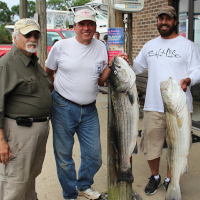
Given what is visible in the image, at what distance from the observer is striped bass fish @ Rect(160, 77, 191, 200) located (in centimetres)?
241

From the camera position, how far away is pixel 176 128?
2.49 metres

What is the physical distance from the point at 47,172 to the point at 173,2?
4800 millimetres

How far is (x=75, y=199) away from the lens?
3107 millimetres

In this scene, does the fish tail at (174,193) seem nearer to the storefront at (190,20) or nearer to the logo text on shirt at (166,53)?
the logo text on shirt at (166,53)

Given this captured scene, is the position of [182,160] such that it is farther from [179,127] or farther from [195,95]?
[195,95]

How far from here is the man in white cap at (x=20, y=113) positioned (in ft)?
7.52

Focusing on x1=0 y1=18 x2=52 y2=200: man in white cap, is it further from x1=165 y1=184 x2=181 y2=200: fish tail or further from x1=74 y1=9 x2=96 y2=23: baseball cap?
x1=165 y1=184 x2=181 y2=200: fish tail

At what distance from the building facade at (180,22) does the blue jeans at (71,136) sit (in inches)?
136

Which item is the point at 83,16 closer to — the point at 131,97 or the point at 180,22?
the point at 131,97

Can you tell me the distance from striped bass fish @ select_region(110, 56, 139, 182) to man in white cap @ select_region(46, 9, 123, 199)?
0.41 m

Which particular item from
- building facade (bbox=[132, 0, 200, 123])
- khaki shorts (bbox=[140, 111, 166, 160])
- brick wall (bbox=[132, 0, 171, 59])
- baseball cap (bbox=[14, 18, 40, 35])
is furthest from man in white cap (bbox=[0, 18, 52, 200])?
brick wall (bbox=[132, 0, 171, 59])

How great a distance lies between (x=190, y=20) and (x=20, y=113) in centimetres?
497

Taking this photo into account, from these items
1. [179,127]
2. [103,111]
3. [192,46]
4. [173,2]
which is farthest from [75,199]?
[173,2]

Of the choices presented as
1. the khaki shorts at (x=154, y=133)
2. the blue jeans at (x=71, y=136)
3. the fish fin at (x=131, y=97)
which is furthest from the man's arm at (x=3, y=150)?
the khaki shorts at (x=154, y=133)
